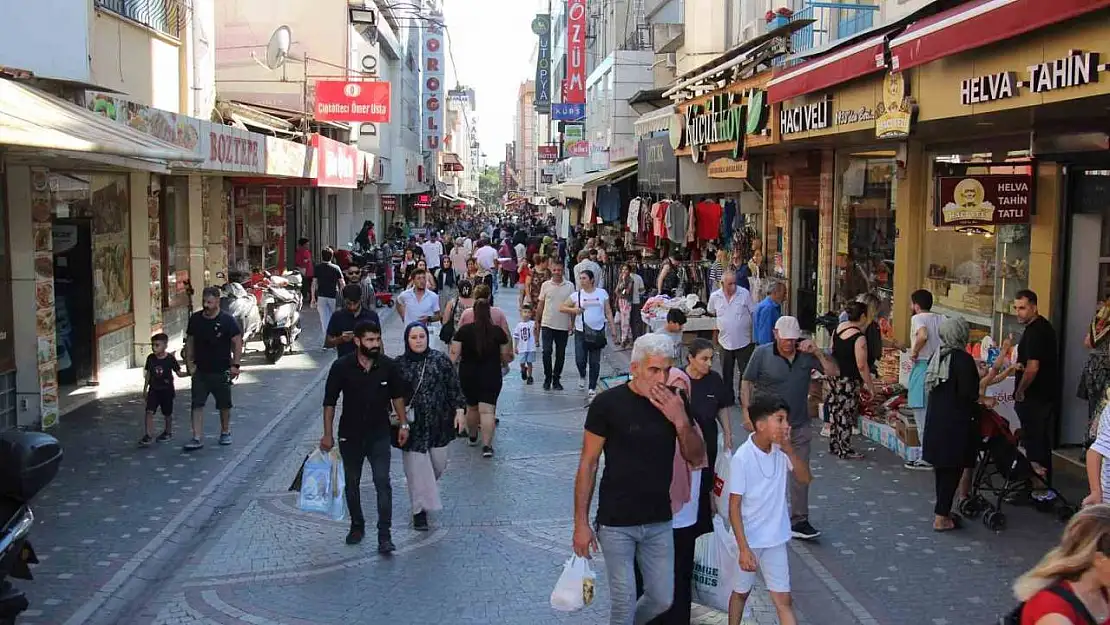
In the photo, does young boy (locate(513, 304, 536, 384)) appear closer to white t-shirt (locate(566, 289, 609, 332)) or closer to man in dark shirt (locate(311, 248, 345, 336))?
white t-shirt (locate(566, 289, 609, 332))

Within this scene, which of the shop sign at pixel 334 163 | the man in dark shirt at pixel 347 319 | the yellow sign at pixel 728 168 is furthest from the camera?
the shop sign at pixel 334 163

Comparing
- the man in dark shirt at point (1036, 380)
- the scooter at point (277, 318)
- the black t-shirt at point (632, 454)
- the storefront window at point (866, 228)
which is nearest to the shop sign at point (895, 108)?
the man in dark shirt at point (1036, 380)

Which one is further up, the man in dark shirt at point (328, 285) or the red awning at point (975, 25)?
the red awning at point (975, 25)

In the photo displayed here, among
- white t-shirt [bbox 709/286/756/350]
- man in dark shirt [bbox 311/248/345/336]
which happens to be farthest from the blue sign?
white t-shirt [bbox 709/286/756/350]

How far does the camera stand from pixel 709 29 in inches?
915

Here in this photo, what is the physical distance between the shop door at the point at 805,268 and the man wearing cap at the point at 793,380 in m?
9.88

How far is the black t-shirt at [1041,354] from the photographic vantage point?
9.27m

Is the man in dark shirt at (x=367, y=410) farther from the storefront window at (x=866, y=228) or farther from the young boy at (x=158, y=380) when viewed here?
the storefront window at (x=866, y=228)

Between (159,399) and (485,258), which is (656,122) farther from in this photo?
(159,399)

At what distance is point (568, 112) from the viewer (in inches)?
1650

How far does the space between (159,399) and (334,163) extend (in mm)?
15454

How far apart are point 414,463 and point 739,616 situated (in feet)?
10.6

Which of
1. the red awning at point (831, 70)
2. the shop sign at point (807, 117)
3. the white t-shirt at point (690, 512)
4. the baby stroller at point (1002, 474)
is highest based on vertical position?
the red awning at point (831, 70)

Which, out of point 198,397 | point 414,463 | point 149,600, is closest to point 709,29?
point 198,397
